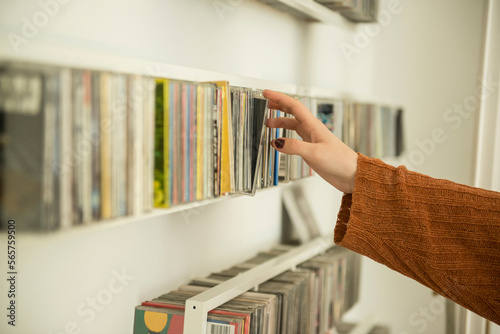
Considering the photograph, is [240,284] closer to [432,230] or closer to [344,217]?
[344,217]

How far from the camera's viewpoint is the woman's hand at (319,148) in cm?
115

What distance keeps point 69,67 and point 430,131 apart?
2.34 m

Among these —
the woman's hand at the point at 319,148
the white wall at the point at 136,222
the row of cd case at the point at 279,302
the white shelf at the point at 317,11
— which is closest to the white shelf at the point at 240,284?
the row of cd case at the point at 279,302

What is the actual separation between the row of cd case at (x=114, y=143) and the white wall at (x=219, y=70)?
6 centimetres

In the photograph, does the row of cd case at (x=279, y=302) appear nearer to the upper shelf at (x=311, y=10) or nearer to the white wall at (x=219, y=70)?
the white wall at (x=219, y=70)

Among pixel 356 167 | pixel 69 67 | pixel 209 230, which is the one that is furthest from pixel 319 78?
pixel 69 67

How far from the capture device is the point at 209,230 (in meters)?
1.58

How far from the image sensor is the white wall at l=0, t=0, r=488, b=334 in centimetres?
101

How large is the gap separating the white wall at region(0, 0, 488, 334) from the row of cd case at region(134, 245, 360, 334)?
0.08m

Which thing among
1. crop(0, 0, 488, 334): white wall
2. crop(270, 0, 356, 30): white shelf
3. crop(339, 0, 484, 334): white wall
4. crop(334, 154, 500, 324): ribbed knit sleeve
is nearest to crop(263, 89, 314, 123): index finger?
crop(334, 154, 500, 324): ribbed knit sleeve

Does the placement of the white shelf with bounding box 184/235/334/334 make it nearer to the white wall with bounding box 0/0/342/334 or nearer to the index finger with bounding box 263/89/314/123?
the white wall with bounding box 0/0/342/334

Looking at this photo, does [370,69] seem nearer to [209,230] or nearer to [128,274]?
[209,230]

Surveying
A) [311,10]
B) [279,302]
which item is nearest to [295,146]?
[279,302]

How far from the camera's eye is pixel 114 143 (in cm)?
83
